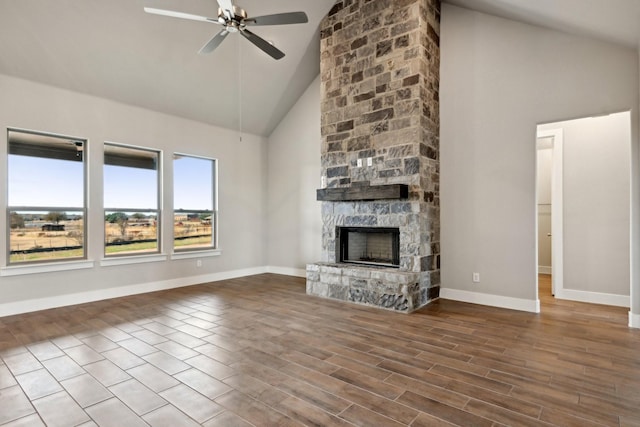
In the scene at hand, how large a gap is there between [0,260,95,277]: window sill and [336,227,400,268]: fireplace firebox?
12.2ft

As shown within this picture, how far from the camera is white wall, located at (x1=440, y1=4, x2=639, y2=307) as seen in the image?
13.1 feet

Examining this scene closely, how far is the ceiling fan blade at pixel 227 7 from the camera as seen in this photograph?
3.20 meters

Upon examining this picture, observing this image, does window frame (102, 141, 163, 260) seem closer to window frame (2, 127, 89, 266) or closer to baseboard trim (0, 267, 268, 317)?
window frame (2, 127, 89, 266)

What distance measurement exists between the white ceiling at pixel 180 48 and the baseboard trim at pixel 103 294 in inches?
114

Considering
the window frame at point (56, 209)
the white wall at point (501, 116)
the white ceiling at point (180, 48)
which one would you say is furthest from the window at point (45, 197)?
the white wall at point (501, 116)

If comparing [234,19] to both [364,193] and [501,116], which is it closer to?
[364,193]

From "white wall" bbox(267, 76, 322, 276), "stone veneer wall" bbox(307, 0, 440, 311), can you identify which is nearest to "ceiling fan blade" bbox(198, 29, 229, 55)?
"stone veneer wall" bbox(307, 0, 440, 311)

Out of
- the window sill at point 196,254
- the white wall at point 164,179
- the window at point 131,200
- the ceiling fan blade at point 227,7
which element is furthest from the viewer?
the window sill at point 196,254

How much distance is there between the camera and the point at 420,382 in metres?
2.49

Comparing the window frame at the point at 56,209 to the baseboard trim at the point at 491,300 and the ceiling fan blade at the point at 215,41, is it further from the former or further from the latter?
the baseboard trim at the point at 491,300

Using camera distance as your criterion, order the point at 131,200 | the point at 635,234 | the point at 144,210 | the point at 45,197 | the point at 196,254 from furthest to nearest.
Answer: the point at 196,254 < the point at 144,210 < the point at 131,200 < the point at 45,197 < the point at 635,234

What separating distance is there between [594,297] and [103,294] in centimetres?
701

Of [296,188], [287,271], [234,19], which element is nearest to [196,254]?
[287,271]

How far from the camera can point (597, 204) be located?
475 cm
